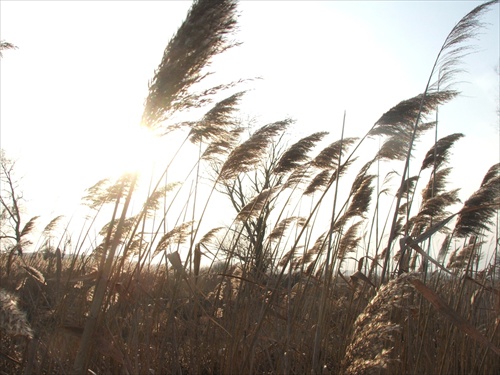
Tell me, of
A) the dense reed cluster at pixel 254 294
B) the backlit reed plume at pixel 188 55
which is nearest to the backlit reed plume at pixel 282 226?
the dense reed cluster at pixel 254 294

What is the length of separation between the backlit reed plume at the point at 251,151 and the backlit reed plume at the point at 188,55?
54.3 inches

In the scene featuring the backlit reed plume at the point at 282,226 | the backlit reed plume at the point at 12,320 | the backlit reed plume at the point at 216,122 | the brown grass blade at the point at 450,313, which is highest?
the backlit reed plume at the point at 216,122

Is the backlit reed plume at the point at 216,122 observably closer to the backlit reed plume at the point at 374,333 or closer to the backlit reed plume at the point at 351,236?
the backlit reed plume at the point at 374,333

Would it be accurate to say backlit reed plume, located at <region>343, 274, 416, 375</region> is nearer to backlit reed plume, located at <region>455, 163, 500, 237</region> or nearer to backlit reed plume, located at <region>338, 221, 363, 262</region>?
backlit reed plume, located at <region>455, 163, 500, 237</region>

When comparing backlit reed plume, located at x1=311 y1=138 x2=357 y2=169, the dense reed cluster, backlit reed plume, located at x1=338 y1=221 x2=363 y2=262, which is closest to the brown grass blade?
the dense reed cluster

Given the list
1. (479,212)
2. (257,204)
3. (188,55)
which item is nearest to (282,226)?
(257,204)

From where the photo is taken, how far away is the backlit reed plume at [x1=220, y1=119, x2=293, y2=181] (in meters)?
3.74

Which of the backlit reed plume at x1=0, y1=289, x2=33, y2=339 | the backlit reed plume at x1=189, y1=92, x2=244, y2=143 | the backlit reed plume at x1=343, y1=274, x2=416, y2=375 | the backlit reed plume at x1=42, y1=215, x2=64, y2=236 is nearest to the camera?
the backlit reed plume at x1=0, y1=289, x2=33, y2=339

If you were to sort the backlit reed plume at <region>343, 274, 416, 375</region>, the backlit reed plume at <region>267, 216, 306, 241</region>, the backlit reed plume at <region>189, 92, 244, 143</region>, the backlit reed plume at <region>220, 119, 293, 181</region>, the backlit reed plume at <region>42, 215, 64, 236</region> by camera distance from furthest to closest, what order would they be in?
the backlit reed plume at <region>42, 215, 64, 236</region> < the backlit reed plume at <region>267, 216, 306, 241</region> < the backlit reed plume at <region>220, 119, 293, 181</region> < the backlit reed plume at <region>189, 92, 244, 143</region> < the backlit reed plume at <region>343, 274, 416, 375</region>

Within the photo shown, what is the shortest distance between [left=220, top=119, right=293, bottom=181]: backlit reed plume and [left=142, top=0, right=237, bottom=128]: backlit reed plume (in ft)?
4.53

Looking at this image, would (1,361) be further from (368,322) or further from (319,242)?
(319,242)

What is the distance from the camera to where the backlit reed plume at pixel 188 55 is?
2137mm

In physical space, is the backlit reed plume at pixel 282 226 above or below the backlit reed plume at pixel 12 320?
above

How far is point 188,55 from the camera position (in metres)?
2.22
